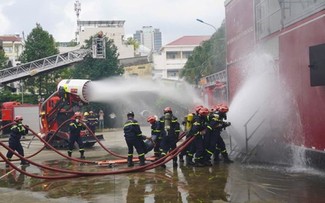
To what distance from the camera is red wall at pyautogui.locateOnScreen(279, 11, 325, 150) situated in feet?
24.9

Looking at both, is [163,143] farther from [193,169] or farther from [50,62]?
[50,62]

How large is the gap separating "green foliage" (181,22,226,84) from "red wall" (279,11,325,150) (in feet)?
68.3

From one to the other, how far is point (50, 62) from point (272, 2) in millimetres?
17050

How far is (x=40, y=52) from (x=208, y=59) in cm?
1377

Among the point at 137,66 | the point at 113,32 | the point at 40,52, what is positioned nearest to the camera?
the point at 40,52

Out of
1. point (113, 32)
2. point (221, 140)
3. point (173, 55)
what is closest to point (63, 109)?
point (221, 140)

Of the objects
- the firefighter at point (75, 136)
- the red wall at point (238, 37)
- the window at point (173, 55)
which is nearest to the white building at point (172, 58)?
the window at point (173, 55)

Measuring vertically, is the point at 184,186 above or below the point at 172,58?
below

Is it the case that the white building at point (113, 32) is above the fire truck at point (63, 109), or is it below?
above

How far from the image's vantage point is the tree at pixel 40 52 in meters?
A: 31.8

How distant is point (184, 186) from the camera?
750cm

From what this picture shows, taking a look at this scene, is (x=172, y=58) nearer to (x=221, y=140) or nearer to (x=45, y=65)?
(x=45, y=65)

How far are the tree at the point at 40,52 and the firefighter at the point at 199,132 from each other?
24.3m

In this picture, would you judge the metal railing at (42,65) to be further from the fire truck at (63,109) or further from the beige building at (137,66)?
the beige building at (137,66)
